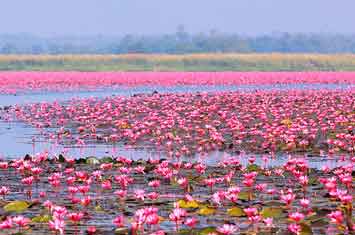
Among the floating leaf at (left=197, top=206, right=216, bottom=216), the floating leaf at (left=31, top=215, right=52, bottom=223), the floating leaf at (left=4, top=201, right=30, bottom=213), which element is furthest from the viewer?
the floating leaf at (left=4, top=201, right=30, bottom=213)

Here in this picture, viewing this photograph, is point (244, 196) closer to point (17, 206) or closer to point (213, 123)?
point (17, 206)

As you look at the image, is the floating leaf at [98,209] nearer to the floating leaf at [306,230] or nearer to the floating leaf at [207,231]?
the floating leaf at [207,231]

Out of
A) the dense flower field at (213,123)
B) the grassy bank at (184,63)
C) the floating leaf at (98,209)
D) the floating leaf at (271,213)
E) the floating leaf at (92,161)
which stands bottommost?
the grassy bank at (184,63)

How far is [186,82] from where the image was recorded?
6588 centimetres

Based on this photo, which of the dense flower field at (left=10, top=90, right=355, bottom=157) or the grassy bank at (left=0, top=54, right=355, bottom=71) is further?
the grassy bank at (left=0, top=54, right=355, bottom=71)

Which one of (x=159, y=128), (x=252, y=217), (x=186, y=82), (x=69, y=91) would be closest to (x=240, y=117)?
(x=159, y=128)

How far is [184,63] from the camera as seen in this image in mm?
101625

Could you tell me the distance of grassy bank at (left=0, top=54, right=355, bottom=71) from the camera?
97750 millimetres

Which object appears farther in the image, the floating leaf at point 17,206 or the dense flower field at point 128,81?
the dense flower field at point 128,81

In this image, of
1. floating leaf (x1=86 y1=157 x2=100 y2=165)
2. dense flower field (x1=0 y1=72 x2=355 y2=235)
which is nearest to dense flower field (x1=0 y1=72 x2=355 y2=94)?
dense flower field (x1=0 y1=72 x2=355 y2=235)

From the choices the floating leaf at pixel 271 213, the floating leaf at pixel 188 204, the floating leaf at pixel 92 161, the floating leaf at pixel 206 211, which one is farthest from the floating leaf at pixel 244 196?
the floating leaf at pixel 92 161

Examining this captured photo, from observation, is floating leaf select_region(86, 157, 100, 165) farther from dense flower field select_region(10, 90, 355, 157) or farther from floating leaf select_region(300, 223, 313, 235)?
floating leaf select_region(300, 223, 313, 235)

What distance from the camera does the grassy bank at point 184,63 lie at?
321ft

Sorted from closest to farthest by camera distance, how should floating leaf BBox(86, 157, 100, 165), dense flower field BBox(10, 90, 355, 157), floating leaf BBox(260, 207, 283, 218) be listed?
floating leaf BBox(260, 207, 283, 218)
floating leaf BBox(86, 157, 100, 165)
dense flower field BBox(10, 90, 355, 157)
